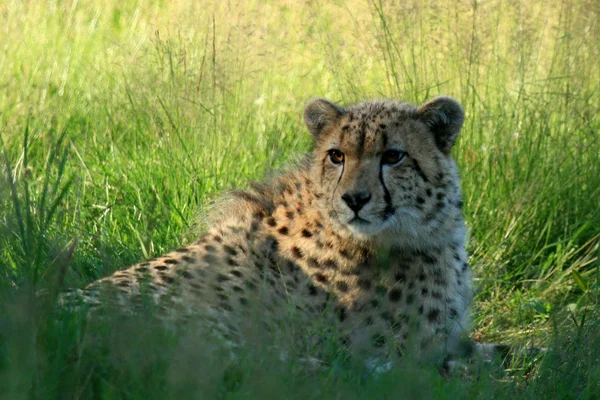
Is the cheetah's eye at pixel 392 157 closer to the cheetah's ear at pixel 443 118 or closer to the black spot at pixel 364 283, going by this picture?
the cheetah's ear at pixel 443 118

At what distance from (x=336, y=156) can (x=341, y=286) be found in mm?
541

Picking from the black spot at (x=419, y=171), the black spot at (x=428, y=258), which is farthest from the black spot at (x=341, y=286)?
the black spot at (x=419, y=171)

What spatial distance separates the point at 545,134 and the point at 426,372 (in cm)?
263

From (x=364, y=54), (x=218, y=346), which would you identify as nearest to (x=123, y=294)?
(x=218, y=346)

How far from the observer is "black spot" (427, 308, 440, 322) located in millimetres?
3771

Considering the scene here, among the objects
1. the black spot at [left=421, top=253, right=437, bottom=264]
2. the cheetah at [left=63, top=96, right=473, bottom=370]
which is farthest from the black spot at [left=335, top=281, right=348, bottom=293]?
the black spot at [left=421, top=253, right=437, bottom=264]

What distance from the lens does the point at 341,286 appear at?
387 cm

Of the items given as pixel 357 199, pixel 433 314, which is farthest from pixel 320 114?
pixel 433 314

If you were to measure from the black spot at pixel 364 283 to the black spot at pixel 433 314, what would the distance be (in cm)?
27

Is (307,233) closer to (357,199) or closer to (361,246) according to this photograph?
(361,246)

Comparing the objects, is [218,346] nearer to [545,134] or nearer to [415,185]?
[415,185]

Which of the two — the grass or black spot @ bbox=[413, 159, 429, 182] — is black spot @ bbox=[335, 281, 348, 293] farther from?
the grass

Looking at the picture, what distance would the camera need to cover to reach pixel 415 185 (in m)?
3.76

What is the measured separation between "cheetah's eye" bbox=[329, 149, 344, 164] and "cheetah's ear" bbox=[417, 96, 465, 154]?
387 millimetres
